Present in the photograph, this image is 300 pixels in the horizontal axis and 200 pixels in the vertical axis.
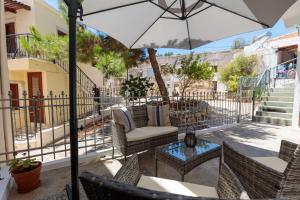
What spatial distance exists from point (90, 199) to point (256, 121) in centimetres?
728

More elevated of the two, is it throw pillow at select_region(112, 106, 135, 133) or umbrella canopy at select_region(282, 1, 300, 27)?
umbrella canopy at select_region(282, 1, 300, 27)

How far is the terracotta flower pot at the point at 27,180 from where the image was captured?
7.94 feet

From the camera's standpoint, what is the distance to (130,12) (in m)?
2.96

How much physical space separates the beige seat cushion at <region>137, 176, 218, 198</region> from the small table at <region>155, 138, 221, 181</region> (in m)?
0.48

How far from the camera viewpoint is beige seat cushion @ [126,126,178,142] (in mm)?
3248

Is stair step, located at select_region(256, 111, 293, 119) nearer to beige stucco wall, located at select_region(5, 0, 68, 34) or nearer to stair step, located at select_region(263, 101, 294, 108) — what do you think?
stair step, located at select_region(263, 101, 294, 108)

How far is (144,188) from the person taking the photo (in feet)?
2.99

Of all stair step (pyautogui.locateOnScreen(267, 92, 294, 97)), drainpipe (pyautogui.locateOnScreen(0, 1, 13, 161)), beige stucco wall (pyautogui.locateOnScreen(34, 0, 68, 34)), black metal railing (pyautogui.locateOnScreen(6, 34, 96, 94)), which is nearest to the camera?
drainpipe (pyautogui.locateOnScreen(0, 1, 13, 161))

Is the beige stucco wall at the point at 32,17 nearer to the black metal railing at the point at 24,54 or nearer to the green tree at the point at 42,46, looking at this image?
the black metal railing at the point at 24,54

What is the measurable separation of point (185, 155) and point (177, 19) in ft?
7.08

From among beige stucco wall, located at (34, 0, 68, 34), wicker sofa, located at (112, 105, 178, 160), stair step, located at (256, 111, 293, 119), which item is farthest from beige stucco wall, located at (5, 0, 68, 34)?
stair step, located at (256, 111, 293, 119)

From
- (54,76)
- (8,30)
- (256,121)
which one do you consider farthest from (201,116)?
(8,30)

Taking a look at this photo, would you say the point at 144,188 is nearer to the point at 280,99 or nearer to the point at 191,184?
the point at 191,184

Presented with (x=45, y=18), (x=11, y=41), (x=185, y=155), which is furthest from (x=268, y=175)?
(x=45, y=18)
